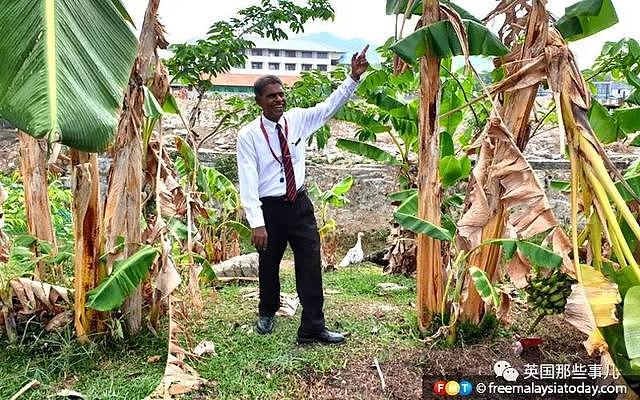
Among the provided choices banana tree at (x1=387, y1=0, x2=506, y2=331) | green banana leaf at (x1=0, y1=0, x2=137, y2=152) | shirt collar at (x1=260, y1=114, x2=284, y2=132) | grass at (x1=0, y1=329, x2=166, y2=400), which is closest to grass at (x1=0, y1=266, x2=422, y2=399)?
grass at (x1=0, y1=329, x2=166, y2=400)

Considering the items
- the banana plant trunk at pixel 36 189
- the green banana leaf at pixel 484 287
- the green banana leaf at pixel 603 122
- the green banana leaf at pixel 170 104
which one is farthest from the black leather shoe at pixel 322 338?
the green banana leaf at pixel 603 122

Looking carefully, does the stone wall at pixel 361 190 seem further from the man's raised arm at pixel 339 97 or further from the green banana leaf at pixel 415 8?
the green banana leaf at pixel 415 8

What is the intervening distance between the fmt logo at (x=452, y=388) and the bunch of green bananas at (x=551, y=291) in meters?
0.50

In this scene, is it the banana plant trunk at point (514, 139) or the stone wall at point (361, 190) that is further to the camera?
the stone wall at point (361, 190)

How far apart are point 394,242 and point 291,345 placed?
236cm

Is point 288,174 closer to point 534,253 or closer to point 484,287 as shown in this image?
point 484,287

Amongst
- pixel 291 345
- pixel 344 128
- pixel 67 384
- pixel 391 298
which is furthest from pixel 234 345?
pixel 344 128

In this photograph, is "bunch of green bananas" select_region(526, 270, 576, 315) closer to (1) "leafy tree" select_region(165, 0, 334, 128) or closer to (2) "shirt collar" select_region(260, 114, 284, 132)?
(2) "shirt collar" select_region(260, 114, 284, 132)

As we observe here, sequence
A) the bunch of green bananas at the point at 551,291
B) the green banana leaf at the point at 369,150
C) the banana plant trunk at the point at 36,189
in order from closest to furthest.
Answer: the bunch of green bananas at the point at 551,291, the banana plant trunk at the point at 36,189, the green banana leaf at the point at 369,150

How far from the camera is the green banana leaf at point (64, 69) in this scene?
106 centimetres

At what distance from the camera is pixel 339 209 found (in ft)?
25.7

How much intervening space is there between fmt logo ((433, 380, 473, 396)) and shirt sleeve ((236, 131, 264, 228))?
1186mm

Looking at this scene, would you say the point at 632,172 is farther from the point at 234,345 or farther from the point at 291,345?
the point at 234,345

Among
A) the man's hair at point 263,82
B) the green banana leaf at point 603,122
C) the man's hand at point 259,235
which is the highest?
the man's hair at point 263,82
